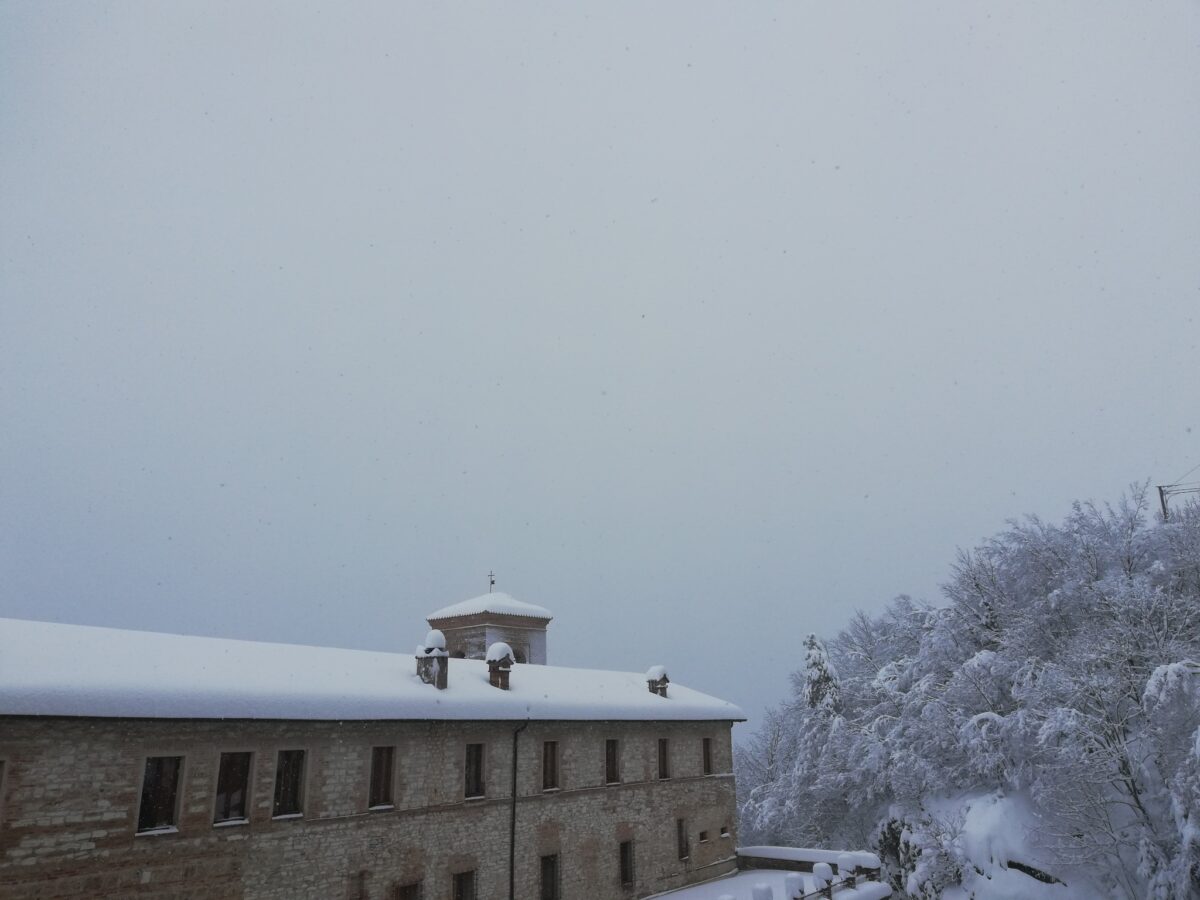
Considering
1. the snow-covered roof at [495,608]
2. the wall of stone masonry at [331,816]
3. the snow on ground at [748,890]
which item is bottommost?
the snow on ground at [748,890]

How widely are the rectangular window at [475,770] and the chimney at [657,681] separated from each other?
9361 mm

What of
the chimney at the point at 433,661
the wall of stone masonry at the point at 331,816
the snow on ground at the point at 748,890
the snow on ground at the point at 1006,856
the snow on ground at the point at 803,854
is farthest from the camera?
the snow on ground at the point at 803,854

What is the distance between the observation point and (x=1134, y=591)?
25.1 metres

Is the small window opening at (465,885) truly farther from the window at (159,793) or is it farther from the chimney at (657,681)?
the chimney at (657,681)

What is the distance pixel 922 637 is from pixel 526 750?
68.7 feet

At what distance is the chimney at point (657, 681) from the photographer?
2772cm

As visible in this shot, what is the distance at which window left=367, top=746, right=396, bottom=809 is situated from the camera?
1727 cm

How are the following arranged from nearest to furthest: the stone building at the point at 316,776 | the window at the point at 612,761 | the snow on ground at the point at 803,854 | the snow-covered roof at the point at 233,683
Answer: the stone building at the point at 316,776 < the snow-covered roof at the point at 233,683 < the window at the point at 612,761 < the snow on ground at the point at 803,854

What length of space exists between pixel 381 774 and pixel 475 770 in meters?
2.83

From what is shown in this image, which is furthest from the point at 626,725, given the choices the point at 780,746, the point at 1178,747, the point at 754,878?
the point at 780,746

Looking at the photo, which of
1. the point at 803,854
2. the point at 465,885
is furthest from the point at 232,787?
the point at 803,854

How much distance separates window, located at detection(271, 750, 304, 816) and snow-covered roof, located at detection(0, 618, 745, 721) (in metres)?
0.98

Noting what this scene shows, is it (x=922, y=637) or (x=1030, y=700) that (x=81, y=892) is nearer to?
(x=1030, y=700)

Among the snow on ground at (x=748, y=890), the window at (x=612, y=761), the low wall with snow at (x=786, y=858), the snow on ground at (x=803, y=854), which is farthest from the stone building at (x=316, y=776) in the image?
the snow on ground at (x=803, y=854)
